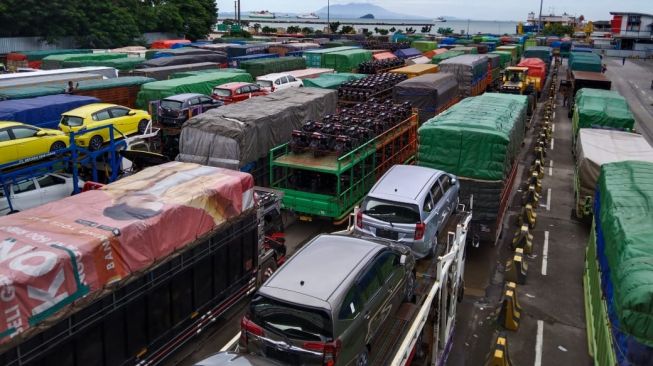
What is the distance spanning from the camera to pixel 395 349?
24.2 feet

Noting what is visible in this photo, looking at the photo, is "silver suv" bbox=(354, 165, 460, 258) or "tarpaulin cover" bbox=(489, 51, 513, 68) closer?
"silver suv" bbox=(354, 165, 460, 258)

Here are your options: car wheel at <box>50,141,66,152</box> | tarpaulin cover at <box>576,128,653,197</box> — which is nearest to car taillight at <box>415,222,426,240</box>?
tarpaulin cover at <box>576,128,653,197</box>

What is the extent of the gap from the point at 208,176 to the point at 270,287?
11.3 feet

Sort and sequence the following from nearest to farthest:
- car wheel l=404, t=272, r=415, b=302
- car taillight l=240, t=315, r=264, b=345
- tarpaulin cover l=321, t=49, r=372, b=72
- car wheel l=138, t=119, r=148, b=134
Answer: car taillight l=240, t=315, r=264, b=345 → car wheel l=404, t=272, r=415, b=302 → car wheel l=138, t=119, r=148, b=134 → tarpaulin cover l=321, t=49, r=372, b=72

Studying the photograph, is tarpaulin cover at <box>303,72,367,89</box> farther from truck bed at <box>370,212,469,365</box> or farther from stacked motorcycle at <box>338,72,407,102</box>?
truck bed at <box>370,212,469,365</box>

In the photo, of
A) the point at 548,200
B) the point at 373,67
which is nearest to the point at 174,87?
the point at 548,200

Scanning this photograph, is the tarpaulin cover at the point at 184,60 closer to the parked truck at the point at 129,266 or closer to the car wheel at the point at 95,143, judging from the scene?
the car wheel at the point at 95,143

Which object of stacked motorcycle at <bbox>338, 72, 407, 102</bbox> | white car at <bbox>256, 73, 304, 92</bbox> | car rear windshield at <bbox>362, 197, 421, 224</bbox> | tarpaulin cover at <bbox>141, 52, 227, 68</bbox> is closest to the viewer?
car rear windshield at <bbox>362, 197, 421, 224</bbox>

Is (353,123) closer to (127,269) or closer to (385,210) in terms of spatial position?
(385,210)

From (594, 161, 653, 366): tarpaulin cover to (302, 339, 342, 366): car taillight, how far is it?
3.51 m

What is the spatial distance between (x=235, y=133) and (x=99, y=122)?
7.03 m

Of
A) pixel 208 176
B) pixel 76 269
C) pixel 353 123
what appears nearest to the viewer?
pixel 76 269

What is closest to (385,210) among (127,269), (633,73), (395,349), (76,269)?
(395,349)

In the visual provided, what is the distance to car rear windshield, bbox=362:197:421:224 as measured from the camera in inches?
436
